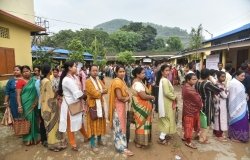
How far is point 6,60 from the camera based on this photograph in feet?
28.8

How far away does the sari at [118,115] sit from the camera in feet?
13.6

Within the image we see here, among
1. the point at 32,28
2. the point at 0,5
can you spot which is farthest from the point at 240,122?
the point at 0,5

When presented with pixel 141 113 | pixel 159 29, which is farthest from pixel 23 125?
pixel 159 29

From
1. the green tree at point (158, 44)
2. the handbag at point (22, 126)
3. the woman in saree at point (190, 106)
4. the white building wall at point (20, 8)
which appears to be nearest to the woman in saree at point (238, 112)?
the woman in saree at point (190, 106)

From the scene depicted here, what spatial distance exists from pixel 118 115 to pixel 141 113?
418 mm

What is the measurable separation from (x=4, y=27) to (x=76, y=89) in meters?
6.30

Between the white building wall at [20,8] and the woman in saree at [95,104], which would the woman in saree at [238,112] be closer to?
the woman in saree at [95,104]

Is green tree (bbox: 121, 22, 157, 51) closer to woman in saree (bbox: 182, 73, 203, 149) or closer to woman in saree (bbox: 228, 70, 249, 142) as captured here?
woman in saree (bbox: 228, 70, 249, 142)

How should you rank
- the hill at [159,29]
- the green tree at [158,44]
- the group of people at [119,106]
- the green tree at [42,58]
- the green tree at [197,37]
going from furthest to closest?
the hill at [159,29] < the green tree at [158,44] < the green tree at [197,37] < the green tree at [42,58] < the group of people at [119,106]

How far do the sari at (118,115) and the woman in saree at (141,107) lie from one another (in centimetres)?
20

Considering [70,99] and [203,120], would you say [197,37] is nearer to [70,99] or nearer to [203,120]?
[203,120]

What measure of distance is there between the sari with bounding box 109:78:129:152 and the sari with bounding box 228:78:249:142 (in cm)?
233

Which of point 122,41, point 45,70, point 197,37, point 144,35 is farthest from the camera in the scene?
point 144,35

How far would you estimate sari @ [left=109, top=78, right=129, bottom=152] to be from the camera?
4145 mm
